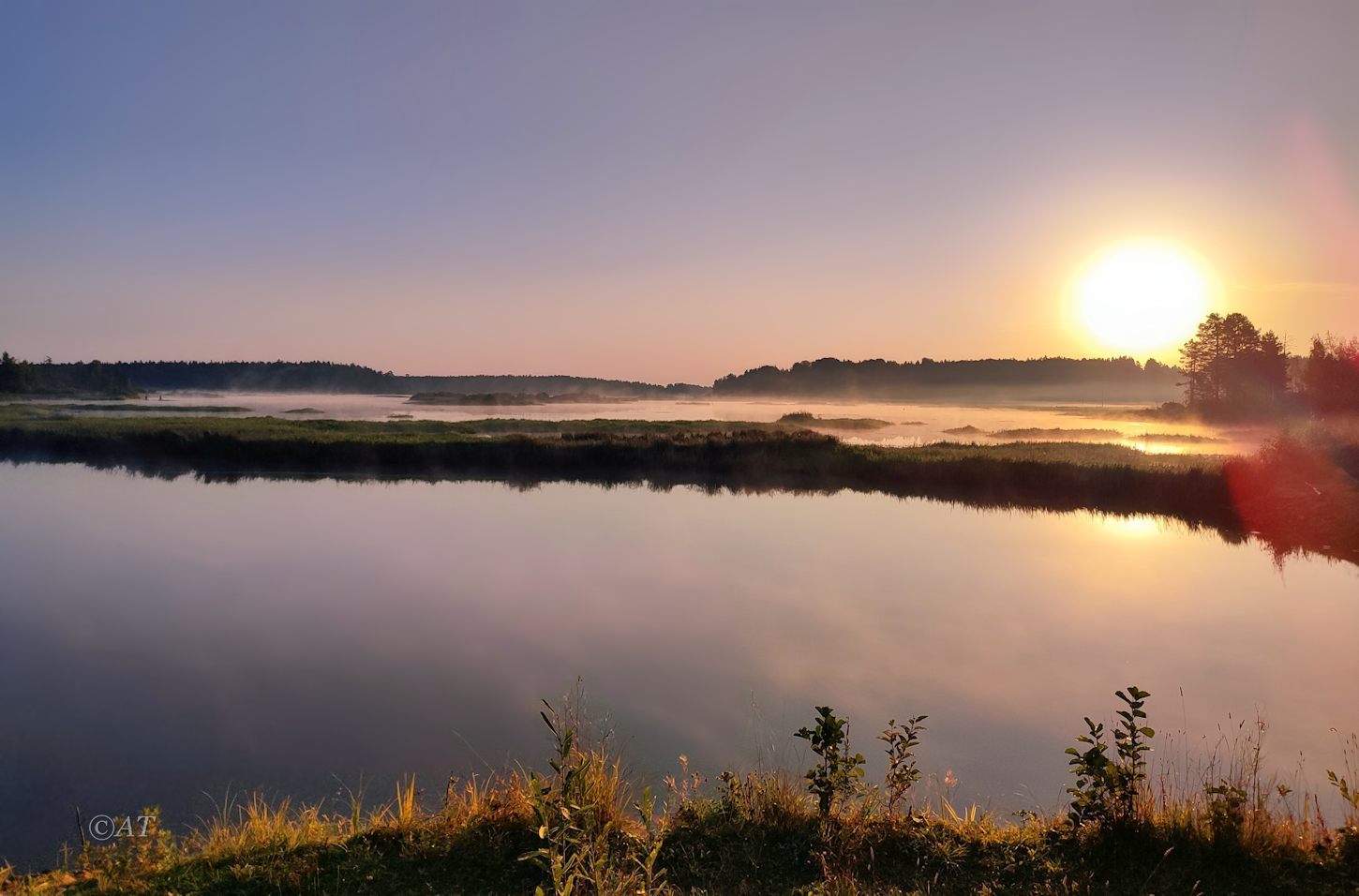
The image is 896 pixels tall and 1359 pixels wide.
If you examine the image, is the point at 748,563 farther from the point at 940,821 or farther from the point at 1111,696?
the point at 940,821

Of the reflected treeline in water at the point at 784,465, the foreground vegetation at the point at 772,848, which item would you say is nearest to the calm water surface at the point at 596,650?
the foreground vegetation at the point at 772,848

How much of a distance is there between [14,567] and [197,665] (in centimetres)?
934

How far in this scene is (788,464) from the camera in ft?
113

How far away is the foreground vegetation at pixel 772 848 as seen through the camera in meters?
4.44

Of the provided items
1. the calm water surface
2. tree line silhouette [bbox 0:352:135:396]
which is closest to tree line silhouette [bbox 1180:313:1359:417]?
the calm water surface

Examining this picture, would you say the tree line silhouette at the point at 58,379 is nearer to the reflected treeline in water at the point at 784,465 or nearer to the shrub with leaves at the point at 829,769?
the reflected treeline in water at the point at 784,465

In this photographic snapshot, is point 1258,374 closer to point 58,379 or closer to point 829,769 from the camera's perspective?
point 829,769

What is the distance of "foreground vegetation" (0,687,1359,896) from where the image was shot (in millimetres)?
4438

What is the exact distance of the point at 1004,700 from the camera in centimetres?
905

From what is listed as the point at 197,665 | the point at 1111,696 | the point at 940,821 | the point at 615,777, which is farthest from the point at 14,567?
the point at 1111,696

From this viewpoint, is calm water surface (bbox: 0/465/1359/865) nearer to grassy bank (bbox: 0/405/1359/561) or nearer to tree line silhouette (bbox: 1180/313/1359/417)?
grassy bank (bbox: 0/405/1359/561)

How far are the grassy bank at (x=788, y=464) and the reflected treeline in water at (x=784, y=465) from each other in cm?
6

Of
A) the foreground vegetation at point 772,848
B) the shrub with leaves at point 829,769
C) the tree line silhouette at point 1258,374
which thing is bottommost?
the foreground vegetation at point 772,848

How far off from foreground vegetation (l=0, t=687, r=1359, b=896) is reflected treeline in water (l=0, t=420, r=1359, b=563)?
63.9 ft
